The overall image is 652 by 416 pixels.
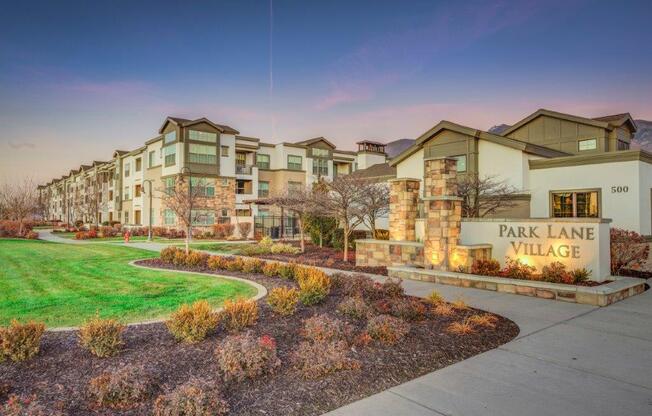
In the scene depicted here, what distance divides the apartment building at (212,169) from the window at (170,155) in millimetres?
97

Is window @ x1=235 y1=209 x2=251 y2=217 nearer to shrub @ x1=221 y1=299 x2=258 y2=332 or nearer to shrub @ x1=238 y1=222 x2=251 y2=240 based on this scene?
shrub @ x1=238 y1=222 x2=251 y2=240

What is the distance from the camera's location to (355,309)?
22.1 ft

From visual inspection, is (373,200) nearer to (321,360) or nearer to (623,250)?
(623,250)

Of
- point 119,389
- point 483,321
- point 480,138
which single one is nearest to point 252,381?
point 119,389

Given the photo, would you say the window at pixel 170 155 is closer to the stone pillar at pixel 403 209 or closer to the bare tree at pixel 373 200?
the bare tree at pixel 373 200

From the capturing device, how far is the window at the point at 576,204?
17473 millimetres

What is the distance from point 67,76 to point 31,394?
60.8 feet

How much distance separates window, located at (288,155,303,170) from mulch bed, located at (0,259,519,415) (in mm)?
41659

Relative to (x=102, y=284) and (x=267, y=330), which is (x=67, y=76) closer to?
(x=102, y=284)

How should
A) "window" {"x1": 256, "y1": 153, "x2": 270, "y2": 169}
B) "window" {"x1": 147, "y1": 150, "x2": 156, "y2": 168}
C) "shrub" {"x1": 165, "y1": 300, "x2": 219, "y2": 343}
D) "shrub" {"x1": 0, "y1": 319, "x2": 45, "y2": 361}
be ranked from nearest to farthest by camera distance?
1. "shrub" {"x1": 0, "y1": 319, "x2": 45, "y2": 361}
2. "shrub" {"x1": 165, "y1": 300, "x2": 219, "y2": 343}
3. "window" {"x1": 147, "y1": 150, "x2": 156, "y2": 168}
4. "window" {"x1": 256, "y1": 153, "x2": 270, "y2": 169}

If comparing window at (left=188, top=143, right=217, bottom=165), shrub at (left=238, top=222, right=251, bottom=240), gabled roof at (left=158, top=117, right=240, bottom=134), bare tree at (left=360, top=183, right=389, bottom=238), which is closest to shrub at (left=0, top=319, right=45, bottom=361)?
bare tree at (left=360, top=183, right=389, bottom=238)

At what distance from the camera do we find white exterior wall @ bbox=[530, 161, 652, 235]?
16250mm

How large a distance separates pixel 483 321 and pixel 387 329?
77.0 inches

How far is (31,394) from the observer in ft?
12.7
